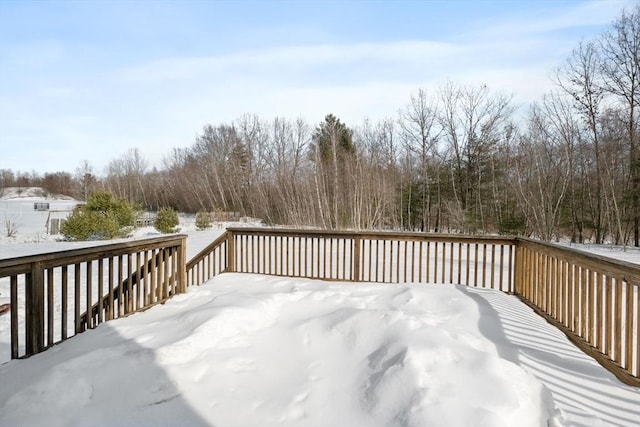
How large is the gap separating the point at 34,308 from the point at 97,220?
10503 mm

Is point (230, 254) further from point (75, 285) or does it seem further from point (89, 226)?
point (89, 226)

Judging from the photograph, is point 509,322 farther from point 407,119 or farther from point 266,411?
point 407,119

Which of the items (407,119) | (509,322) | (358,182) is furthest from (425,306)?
(407,119)

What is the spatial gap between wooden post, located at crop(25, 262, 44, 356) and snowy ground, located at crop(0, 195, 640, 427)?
12 centimetres

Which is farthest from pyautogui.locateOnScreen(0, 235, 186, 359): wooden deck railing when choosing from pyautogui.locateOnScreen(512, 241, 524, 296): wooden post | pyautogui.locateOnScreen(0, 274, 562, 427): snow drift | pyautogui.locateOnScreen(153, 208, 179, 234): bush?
pyautogui.locateOnScreen(153, 208, 179, 234): bush

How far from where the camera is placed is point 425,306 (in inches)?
145

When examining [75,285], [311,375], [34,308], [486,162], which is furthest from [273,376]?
[486,162]

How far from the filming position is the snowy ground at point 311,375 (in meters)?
1.76

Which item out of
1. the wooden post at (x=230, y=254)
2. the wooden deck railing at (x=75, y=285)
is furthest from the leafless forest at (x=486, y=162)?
the wooden deck railing at (x=75, y=285)

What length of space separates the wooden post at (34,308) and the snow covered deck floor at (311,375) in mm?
114

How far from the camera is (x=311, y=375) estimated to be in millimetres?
2207

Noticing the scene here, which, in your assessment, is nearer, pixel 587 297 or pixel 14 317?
pixel 14 317

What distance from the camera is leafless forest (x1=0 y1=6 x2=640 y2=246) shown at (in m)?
11.4

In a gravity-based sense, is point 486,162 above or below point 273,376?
above
